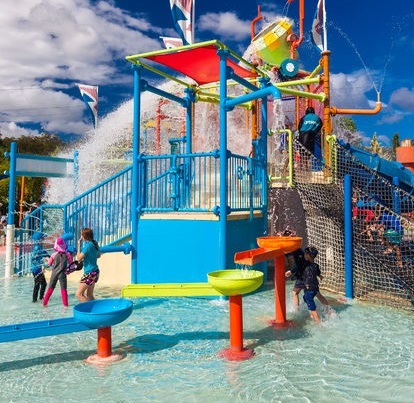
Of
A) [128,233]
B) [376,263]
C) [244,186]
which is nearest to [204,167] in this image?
[244,186]

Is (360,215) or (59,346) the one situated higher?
(360,215)

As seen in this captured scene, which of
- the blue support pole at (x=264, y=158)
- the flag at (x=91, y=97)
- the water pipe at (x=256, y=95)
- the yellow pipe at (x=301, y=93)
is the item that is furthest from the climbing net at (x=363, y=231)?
the flag at (x=91, y=97)

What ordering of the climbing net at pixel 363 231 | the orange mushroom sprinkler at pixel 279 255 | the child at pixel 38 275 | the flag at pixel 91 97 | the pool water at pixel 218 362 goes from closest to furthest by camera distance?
1. the pool water at pixel 218 362
2. the orange mushroom sprinkler at pixel 279 255
3. the climbing net at pixel 363 231
4. the child at pixel 38 275
5. the flag at pixel 91 97

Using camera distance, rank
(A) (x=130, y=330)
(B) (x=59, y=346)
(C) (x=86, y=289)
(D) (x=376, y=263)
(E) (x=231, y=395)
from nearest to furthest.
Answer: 1. (E) (x=231, y=395)
2. (B) (x=59, y=346)
3. (A) (x=130, y=330)
4. (C) (x=86, y=289)
5. (D) (x=376, y=263)

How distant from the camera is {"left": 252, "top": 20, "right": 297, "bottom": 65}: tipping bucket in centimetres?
1585

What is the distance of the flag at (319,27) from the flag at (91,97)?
13.3 m

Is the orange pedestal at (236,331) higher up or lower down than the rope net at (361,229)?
lower down

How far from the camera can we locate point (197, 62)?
890cm

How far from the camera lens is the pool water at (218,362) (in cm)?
405

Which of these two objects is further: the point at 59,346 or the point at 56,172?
the point at 56,172

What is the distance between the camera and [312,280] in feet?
20.6

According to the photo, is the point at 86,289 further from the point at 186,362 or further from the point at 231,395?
the point at 231,395

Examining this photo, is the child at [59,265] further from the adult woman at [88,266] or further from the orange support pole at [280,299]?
the orange support pole at [280,299]

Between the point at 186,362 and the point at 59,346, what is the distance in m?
1.72
